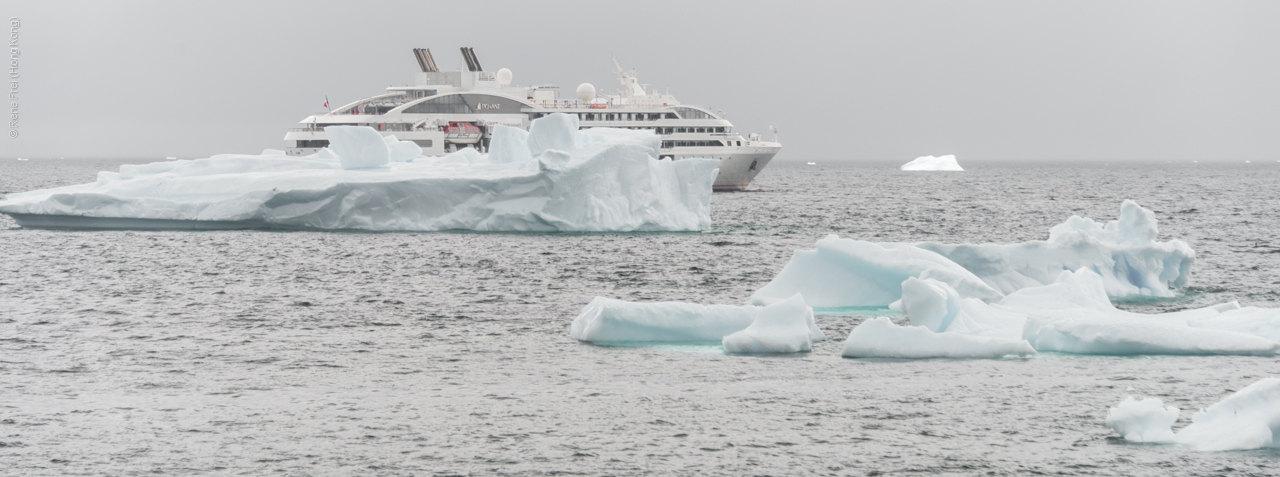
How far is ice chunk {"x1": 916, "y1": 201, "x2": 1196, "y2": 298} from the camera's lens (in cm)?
1866

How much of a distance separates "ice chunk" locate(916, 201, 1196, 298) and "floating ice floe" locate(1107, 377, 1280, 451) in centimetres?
793

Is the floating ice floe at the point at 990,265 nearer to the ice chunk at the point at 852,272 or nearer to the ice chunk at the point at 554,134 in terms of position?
the ice chunk at the point at 852,272

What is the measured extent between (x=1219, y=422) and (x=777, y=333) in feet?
17.0

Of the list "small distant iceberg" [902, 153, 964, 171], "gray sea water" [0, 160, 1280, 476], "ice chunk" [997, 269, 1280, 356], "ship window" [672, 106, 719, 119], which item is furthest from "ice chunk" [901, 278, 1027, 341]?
"small distant iceberg" [902, 153, 964, 171]

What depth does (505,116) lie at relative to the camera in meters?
66.8

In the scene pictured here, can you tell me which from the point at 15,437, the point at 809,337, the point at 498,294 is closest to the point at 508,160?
the point at 498,294

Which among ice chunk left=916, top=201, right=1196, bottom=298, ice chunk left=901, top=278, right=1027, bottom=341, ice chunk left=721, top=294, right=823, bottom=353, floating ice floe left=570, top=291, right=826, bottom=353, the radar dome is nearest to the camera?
ice chunk left=721, top=294, right=823, bottom=353

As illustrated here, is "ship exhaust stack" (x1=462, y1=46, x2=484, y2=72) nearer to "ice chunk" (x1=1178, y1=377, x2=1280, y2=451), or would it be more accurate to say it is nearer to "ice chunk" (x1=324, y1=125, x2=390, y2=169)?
"ice chunk" (x1=324, y1=125, x2=390, y2=169)

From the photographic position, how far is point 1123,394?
12.1 metres

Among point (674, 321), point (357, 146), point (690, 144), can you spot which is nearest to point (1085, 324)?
point (674, 321)

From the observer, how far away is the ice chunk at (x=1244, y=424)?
9.88 metres

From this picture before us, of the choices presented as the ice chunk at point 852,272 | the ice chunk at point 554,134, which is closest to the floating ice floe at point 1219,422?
the ice chunk at point 852,272

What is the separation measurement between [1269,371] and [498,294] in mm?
11880

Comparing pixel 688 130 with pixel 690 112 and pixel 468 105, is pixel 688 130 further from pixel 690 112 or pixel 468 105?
pixel 468 105
